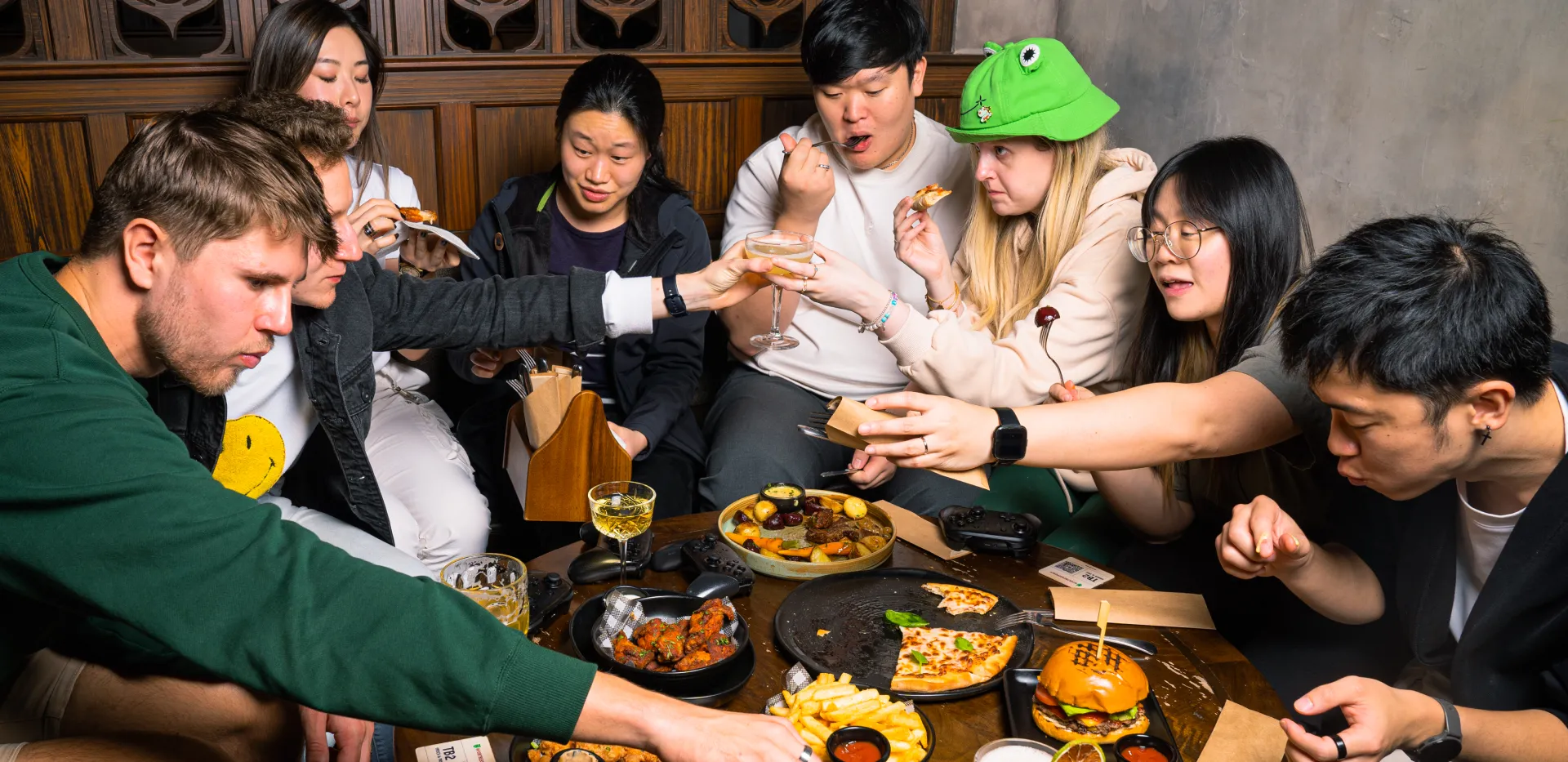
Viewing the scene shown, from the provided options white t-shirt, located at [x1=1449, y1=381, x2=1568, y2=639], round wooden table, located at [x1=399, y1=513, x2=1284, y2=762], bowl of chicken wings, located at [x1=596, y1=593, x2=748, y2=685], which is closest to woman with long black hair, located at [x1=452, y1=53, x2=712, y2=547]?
round wooden table, located at [x1=399, y1=513, x2=1284, y2=762]

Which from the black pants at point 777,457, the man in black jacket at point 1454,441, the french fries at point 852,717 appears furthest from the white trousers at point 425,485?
the man in black jacket at point 1454,441

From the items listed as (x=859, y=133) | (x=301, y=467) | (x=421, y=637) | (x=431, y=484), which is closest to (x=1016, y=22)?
(x=859, y=133)

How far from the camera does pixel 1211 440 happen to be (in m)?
1.95

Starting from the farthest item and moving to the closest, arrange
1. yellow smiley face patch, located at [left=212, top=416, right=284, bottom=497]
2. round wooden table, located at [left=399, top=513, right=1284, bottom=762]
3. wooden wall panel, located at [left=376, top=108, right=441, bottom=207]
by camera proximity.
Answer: wooden wall panel, located at [left=376, top=108, right=441, bottom=207] < yellow smiley face patch, located at [left=212, top=416, right=284, bottom=497] < round wooden table, located at [left=399, top=513, right=1284, bottom=762]

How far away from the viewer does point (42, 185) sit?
112 inches

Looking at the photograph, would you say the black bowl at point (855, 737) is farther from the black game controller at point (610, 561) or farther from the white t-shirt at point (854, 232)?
the white t-shirt at point (854, 232)

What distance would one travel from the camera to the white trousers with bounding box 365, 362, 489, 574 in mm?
2555

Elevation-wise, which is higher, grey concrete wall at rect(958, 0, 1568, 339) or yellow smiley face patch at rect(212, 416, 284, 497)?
grey concrete wall at rect(958, 0, 1568, 339)

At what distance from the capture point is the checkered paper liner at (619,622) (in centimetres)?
158

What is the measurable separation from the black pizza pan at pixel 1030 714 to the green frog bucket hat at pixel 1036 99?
1.44m

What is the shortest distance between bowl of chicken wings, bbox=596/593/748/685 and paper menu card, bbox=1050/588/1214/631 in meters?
0.52

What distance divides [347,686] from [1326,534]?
177 centimetres

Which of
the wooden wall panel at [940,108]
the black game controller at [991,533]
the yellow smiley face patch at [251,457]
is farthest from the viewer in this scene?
the wooden wall panel at [940,108]

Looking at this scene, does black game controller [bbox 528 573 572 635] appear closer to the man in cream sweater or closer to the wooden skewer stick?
the wooden skewer stick
